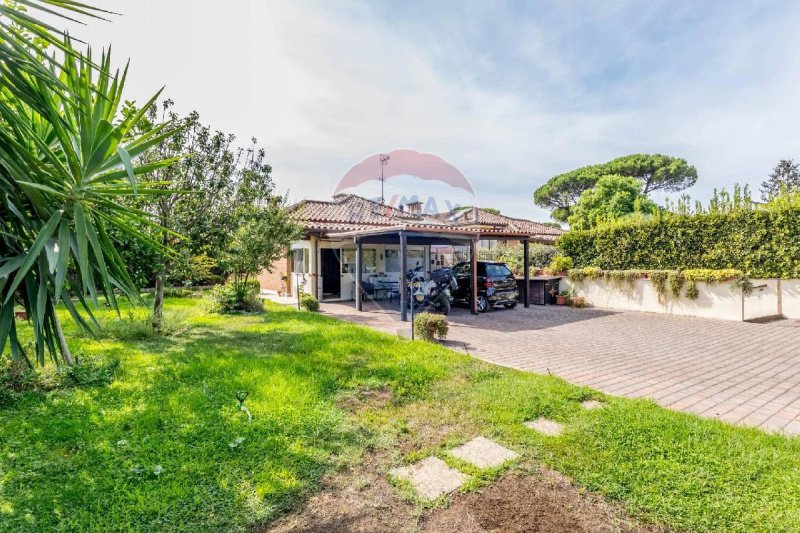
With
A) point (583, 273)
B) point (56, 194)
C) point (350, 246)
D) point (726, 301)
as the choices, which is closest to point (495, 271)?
point (583, 273)

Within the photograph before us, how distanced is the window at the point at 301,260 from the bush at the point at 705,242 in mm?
11232

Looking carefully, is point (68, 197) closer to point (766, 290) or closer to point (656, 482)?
point (656, 482)

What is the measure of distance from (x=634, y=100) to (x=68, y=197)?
44.1ft

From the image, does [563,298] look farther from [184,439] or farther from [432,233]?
[184,439]

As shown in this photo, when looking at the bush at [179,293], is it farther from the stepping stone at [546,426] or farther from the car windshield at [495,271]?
the stepping stone at [546,426]

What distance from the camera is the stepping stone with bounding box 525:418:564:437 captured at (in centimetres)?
374

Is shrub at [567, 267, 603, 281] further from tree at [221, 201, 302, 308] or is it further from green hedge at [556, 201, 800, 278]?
tree at [221, 201, 302, 308]

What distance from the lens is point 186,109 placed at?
359 inches

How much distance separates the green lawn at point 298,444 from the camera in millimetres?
2562

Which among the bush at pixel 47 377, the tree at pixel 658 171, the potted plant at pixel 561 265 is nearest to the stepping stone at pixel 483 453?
the bush at pixel 47 377

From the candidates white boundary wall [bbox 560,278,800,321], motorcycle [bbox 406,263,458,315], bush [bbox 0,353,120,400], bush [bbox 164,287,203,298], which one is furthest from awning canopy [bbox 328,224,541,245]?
bush [bbox 0,353,120,400]

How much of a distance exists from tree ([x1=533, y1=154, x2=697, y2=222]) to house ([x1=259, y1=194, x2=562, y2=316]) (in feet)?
61.5

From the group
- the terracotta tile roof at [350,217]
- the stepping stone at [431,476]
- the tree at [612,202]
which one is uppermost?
the tree at [612,202]

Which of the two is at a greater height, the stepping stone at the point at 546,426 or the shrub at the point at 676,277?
the shrub at the point at 676,277
